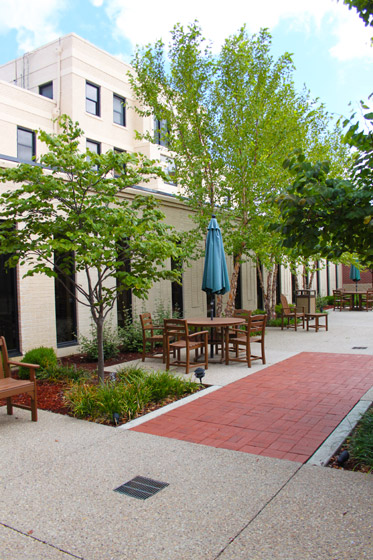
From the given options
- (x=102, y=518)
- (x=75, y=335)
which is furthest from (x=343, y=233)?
(x=75, y=335)

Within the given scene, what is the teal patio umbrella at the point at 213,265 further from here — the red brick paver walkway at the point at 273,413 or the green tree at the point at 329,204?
the green tree at the point at 329,204

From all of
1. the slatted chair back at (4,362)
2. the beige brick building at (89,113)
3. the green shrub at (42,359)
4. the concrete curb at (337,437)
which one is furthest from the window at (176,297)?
the concrete curb at (337,437)

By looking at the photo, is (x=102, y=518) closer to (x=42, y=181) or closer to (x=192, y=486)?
(x=192, y=486)

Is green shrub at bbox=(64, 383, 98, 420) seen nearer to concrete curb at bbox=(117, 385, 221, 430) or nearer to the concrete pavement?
concrete curb at bbox=(117, 385, 221, 430)

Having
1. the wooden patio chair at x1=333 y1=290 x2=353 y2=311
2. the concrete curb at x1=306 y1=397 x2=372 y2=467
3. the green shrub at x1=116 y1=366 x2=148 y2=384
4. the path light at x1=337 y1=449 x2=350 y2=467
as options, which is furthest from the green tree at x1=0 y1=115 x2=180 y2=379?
Result: the wooden patio chair at x1=333 y1=290 x2=353 y2=311

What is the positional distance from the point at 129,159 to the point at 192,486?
4424 mm

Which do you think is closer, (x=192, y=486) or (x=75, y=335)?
(x=192, y=486)

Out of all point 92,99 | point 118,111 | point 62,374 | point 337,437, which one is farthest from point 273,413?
point 118,111

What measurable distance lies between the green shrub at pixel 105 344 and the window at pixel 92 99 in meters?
16.4

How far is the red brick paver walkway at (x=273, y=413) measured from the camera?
15.6ft

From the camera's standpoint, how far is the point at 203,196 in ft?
42.5

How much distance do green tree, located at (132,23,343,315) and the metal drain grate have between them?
8.83 m

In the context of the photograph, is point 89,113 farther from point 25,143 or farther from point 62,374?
point 62,374

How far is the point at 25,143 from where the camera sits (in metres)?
21.7
